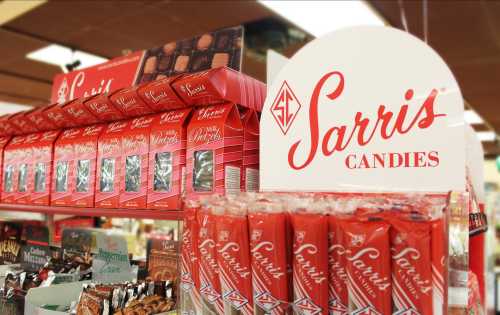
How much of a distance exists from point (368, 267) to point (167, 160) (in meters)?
0.86

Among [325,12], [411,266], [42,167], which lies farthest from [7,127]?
[325,12]

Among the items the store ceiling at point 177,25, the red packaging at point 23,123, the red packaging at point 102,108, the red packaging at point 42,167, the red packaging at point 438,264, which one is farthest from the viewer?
the store ceiling at point 177,25

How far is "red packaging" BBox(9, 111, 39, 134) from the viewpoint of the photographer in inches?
81.3

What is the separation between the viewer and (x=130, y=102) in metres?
1.56

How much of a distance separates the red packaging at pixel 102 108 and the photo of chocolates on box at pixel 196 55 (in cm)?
29

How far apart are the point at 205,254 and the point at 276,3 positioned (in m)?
3.35

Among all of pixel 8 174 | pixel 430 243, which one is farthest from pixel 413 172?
pixel 8 174

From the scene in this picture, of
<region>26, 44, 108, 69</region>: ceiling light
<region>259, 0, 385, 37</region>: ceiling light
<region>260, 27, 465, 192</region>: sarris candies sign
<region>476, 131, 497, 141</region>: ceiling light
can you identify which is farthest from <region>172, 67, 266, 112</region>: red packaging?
<region>476, 131, 497, 141</region>: ceiling light

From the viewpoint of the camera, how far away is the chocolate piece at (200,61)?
66.4 inches

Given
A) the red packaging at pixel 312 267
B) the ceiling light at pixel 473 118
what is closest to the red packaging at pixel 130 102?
the red packaging at pixel 312 267

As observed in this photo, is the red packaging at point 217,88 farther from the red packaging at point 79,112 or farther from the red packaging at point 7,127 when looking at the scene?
the red packaging at point 7,127

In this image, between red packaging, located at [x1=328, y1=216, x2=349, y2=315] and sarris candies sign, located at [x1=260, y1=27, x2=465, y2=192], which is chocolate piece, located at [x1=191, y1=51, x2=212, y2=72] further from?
red packaging, located at [x1=328, y1=216, x2=349, y2=315]

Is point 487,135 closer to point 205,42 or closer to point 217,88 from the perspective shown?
point 205,42

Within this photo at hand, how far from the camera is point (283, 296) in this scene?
0.85 meters
